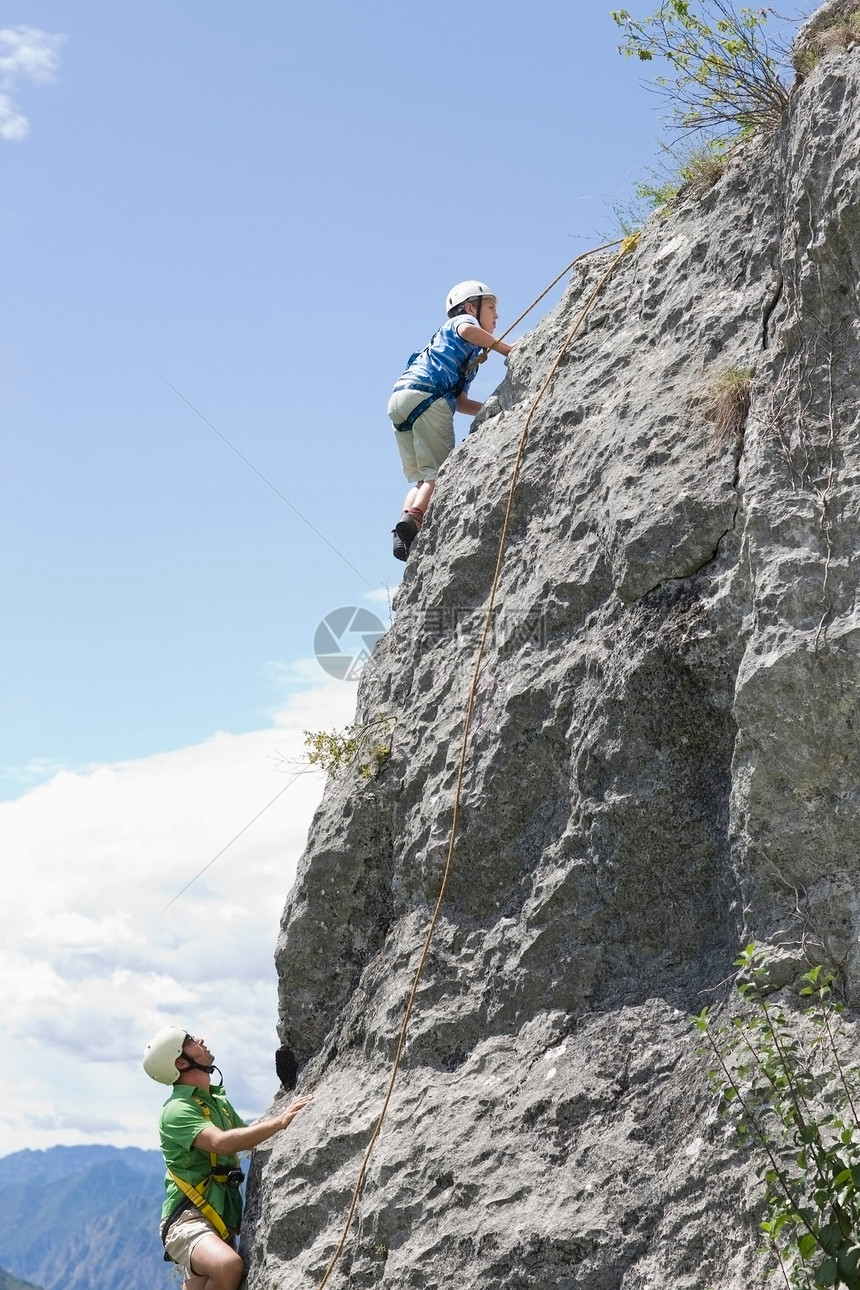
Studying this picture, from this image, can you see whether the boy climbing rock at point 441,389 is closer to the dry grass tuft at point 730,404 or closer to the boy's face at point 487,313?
the boy's face at point 487,313

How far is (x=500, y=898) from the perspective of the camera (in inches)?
262

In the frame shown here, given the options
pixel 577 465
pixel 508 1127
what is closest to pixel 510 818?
pixel 508 1127

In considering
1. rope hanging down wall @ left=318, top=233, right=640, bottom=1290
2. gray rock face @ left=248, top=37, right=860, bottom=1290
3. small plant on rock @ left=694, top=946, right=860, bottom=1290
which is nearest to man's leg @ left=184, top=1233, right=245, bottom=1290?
gray rock face @ left=248, top=37, right=860, bottom=1290

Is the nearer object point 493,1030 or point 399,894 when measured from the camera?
point 493,1030

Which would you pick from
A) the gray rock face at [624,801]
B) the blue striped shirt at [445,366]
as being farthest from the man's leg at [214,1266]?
the blue striped shirt at [445,366]

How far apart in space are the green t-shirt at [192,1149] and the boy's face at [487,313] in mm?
5782

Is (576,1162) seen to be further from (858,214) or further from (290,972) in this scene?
Answer: (858,214)

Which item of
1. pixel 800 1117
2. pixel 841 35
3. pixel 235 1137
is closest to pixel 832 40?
pixel 841 35

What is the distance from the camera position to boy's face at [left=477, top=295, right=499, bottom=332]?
925 centimetres

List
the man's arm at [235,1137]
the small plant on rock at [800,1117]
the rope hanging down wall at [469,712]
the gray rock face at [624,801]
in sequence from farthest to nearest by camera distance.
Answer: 1. the man's arm at [235,1137]
2. the rope hanging down wall at [469,712]
3. the gray rock face at [624,801]
4. the small plant on rock at [800,1117]

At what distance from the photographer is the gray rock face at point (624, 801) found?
5164 mm

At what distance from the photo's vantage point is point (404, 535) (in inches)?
356

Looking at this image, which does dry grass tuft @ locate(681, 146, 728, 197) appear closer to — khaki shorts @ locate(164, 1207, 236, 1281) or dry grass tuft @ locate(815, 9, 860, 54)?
dry grass tuft @ locate(815, 9, 860, 54)

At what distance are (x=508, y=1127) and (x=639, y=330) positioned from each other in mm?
4576
